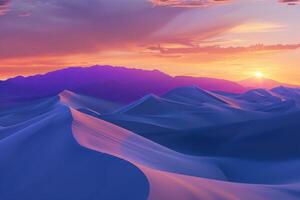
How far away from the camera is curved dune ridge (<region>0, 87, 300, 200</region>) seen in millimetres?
11250

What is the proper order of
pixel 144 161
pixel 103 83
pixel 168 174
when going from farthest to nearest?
pixel 103 83, pixel 144 161, pixel 168 174

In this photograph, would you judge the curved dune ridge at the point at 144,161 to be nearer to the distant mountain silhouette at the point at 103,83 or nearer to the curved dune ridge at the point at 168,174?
the curved dune ridge at the point at 168,174

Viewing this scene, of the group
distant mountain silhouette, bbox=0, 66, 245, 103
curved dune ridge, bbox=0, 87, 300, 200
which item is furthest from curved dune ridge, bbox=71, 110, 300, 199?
distant mountain silhouette, bbox=0, 66, 245, 103

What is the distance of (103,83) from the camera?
379 feet

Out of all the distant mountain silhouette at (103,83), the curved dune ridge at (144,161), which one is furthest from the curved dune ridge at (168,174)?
the distant mountain silhouette at (103,83)

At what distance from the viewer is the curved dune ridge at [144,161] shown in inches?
443

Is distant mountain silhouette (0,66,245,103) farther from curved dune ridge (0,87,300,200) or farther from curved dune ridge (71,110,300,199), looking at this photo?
curved dune ridge (71,110,300,199)

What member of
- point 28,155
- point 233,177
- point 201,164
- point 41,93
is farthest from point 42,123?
point 41,93

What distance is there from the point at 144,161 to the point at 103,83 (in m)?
99.9

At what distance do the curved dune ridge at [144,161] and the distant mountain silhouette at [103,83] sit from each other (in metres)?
67.6

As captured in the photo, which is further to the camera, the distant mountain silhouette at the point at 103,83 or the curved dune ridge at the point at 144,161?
the distant mountain silhouette at the point at 103,83

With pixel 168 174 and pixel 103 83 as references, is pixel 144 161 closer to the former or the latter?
pixel 168 174

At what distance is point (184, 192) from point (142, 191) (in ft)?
3.83

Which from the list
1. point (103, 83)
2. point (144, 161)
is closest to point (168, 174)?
point (144, 161)
